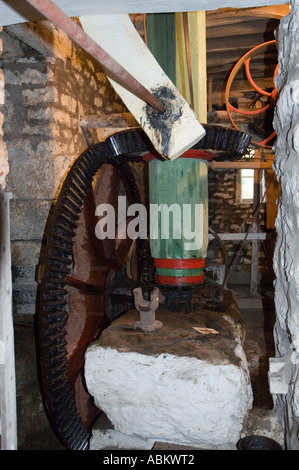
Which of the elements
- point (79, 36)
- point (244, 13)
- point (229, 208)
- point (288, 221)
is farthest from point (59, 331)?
point (229, 208)

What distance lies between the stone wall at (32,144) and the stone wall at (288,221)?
1759 millimetres

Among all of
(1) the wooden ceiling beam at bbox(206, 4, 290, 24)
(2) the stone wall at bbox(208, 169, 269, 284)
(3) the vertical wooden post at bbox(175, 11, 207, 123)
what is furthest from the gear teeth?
(2) the stone wall at bbox(208, 169, 269, 284)

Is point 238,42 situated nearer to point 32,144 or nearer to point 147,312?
point 32,144

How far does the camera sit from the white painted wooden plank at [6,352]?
111 cm

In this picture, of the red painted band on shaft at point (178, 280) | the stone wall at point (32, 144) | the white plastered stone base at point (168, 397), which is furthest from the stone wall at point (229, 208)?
the white plastered stone base at point (168, 397)

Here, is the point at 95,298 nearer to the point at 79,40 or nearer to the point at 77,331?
the point at 77,331

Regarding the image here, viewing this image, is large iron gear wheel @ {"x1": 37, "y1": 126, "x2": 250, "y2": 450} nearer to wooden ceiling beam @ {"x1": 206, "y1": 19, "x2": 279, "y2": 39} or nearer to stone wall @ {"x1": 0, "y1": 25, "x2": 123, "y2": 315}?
stone wall @ {"x1": 0, "y1": 25, "x2": 123, "y2": 315}

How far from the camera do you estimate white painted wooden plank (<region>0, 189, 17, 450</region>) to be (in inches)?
43.7

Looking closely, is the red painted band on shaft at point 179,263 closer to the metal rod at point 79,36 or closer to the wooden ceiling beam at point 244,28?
the metal rod at point 79,36

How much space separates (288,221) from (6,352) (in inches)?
37.2

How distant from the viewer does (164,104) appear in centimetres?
113

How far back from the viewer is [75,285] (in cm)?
208
